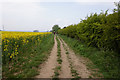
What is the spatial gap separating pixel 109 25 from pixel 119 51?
5.92 ft

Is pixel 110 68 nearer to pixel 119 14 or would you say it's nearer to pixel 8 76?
pixel 119 14

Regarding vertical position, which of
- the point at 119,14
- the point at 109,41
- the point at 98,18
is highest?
the point at 98,18

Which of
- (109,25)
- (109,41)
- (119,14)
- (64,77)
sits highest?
(119,14)

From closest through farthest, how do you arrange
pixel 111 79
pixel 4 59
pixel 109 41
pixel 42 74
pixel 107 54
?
pixel 111 79
pixel 42 74
pixel 109 41
pixel 4 59
pixel 107 54

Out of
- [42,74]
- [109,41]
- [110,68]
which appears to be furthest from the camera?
[109,41]

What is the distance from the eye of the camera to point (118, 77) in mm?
3734

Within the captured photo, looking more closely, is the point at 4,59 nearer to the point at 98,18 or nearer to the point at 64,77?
the point at 64,77

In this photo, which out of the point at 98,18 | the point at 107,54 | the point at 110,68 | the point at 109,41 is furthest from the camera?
the point at 98,18

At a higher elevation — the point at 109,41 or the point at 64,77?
the point at 109,41

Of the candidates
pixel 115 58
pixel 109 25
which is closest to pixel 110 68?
pixel 115 58

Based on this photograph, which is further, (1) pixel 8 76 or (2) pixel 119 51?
(2) pixel 119 51

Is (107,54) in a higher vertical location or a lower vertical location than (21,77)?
higher

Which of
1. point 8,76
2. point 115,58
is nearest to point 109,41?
point 115,58

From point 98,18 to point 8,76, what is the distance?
7.80m
